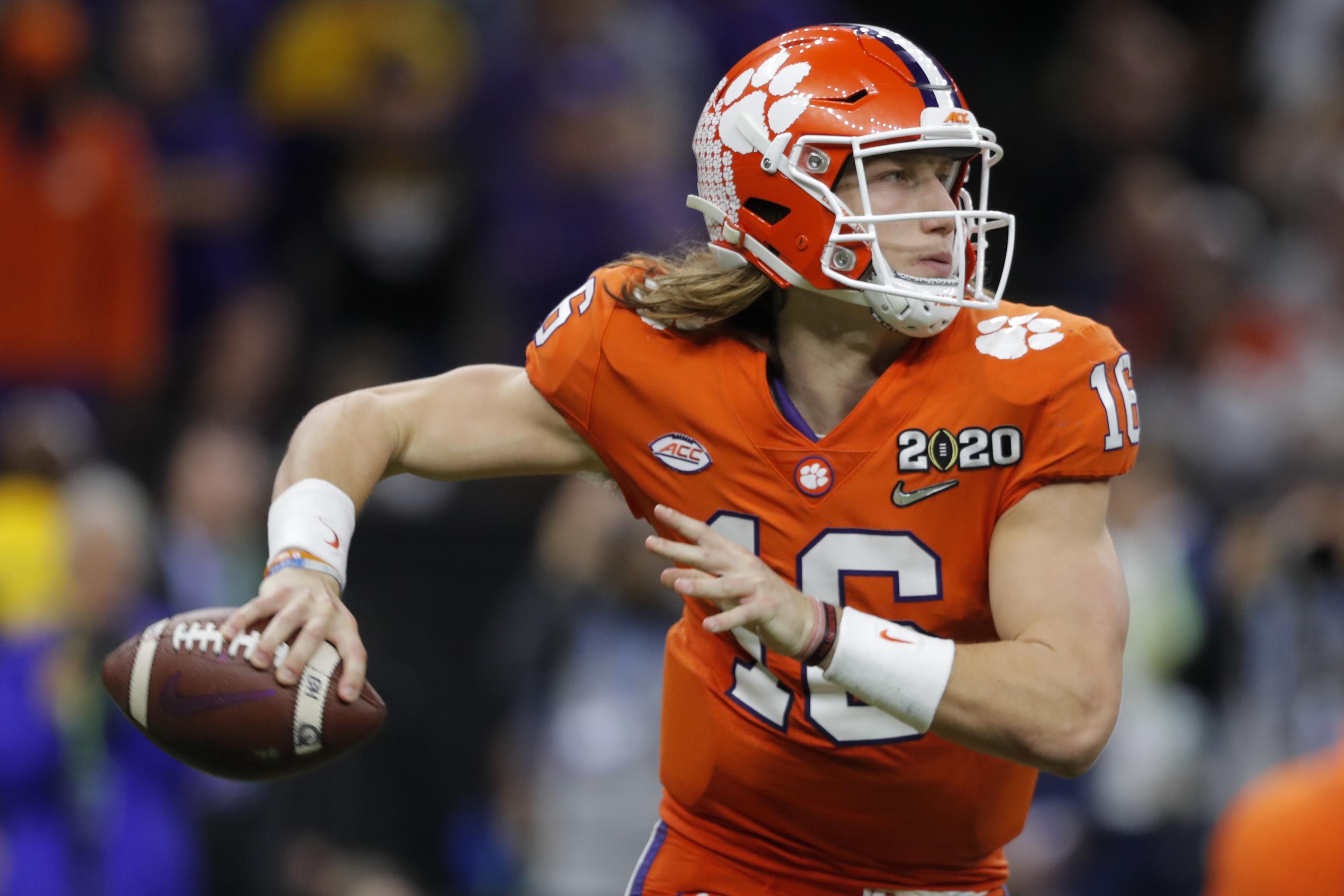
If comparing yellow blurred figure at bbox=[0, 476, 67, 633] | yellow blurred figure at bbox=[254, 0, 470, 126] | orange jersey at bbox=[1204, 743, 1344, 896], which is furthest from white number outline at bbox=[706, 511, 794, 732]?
yellow blurred figure at bbox=[254, 0, 470, 126]

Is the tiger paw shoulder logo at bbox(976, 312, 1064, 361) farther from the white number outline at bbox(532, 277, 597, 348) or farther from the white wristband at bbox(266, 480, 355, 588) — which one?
the white wristband at bbox(266, 480, 355, 588)

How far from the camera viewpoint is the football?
8.94ft

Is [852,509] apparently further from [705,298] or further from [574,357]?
[574,357]

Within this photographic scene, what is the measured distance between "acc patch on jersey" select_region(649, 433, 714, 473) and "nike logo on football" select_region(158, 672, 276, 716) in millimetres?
803

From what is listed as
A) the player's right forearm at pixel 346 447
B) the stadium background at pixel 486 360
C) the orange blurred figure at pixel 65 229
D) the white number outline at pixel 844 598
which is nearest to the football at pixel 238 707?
the player's right forearm at pixel 346 447

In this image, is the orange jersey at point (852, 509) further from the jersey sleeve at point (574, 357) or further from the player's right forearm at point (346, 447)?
the player's right forearm at point (346, 447)

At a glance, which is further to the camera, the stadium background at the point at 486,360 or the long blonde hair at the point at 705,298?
the stadium background at the point at 486,360

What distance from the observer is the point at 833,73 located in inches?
120

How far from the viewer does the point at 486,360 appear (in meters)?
6.93

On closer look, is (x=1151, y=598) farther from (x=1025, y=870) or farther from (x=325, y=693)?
(x=325, y=693)

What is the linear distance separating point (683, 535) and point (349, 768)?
3263 mm

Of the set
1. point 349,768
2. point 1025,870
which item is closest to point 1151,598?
point 1025,870

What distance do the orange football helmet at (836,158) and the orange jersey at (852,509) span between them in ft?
0.48

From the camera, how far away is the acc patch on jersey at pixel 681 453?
10.1ft
